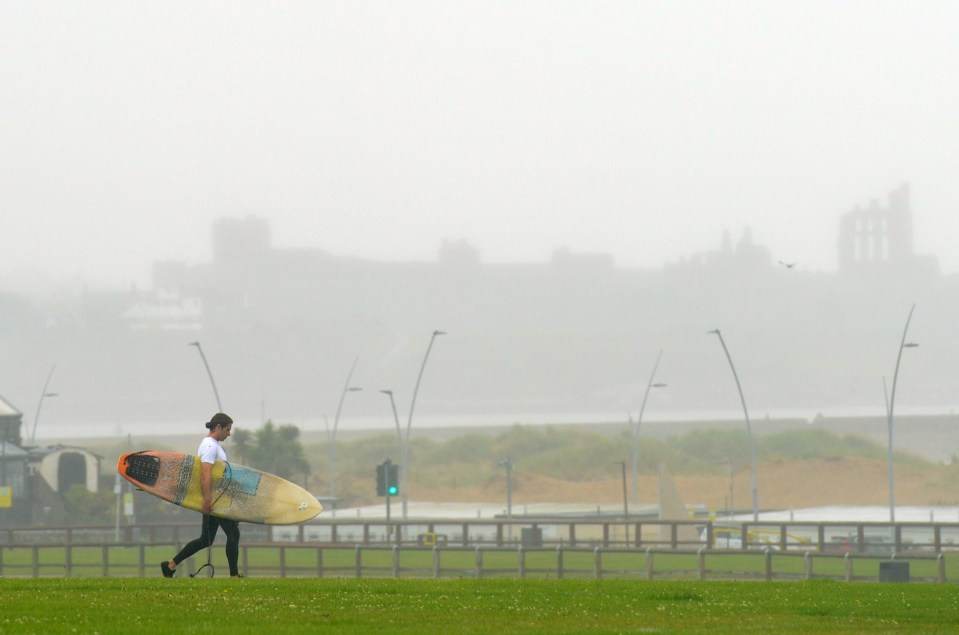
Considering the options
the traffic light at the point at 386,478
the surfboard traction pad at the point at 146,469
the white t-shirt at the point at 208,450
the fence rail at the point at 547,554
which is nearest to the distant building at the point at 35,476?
the fence rail at the point at 547,554

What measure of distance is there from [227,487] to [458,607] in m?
4.37

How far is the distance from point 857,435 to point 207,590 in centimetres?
18366

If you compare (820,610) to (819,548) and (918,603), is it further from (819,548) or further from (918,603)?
(819,548)

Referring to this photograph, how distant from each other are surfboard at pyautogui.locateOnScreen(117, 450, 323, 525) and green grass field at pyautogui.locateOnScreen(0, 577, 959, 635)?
3.32ft

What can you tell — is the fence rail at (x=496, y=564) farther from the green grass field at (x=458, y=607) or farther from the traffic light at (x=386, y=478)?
the green grass field at (x=458, y=607)

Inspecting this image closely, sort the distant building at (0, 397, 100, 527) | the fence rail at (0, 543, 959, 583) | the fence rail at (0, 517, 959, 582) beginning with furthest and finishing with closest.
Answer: the distant building at (0, 397, 100, 527) → the fence rail at (0, 517, 959, 582) → the fence rail at (0, 543, 959, 583)

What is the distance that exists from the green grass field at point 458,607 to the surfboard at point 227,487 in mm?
1011

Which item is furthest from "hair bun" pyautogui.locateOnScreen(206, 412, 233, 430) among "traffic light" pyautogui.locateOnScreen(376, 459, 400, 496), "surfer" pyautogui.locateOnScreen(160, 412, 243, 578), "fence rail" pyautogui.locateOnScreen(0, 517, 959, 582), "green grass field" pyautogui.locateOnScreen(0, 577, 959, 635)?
"traffic light" pyautogui.locateOnScreen(376, 459, 400, 496)

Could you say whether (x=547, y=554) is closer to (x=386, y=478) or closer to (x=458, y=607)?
(x=386, y=478)

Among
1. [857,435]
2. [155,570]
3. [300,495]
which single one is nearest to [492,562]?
[155,570]

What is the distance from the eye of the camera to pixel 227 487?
675 inches

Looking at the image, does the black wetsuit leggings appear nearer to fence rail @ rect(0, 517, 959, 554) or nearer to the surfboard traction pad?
the surfboard traction pad

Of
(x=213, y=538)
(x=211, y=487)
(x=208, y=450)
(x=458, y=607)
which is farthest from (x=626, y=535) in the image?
(x=458, y=607)

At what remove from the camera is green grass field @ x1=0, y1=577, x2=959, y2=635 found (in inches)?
474
